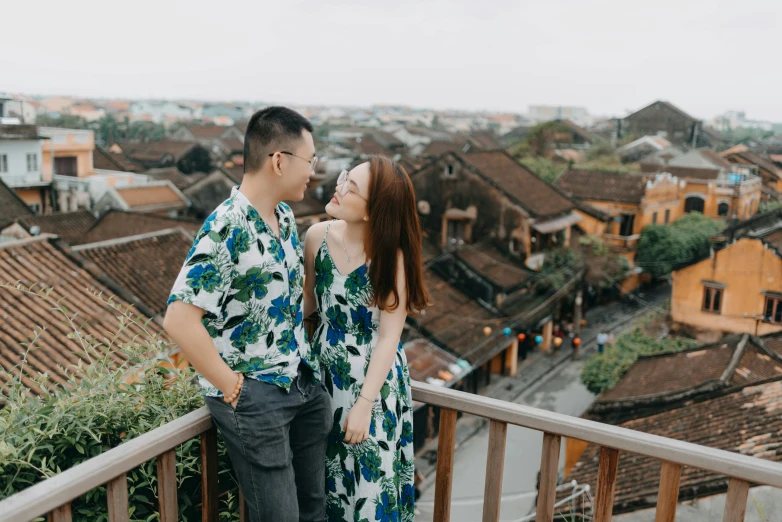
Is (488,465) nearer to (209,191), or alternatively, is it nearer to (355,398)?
(355,398)

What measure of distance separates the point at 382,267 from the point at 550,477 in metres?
0.93

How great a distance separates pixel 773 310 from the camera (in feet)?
53.6

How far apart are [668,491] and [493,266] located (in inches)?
690

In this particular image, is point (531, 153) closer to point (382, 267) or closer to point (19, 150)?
point (19, 150)

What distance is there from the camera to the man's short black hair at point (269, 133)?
2.20 m

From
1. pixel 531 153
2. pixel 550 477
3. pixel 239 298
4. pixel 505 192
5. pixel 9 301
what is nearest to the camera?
pixel 239 298

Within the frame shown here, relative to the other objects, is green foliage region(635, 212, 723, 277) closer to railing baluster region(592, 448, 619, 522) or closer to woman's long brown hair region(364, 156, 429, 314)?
railing baluster region(592, 448, 619, 522)

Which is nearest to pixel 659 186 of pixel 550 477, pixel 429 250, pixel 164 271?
pixel 429 250

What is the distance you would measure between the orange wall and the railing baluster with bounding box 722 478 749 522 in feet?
52.2

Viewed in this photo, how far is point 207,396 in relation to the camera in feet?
7.13

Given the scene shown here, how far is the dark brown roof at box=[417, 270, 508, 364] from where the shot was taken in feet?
51.1

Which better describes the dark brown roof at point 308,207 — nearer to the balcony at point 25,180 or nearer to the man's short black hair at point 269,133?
the balcony at point 25,180

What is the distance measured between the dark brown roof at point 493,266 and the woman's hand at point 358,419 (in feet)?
52.3

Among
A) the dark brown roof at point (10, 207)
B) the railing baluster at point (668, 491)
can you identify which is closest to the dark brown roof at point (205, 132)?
the dark brown roof at point (10, 207)
